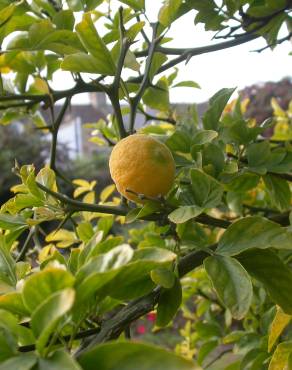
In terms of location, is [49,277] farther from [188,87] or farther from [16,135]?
[16,135]

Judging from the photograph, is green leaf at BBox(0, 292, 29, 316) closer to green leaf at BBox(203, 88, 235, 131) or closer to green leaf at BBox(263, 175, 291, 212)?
green leaf at BBox(203, 88, 235, 131)

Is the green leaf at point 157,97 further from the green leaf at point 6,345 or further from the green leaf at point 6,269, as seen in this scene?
the green leaf at point 6,345

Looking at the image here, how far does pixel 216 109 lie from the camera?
665 mm

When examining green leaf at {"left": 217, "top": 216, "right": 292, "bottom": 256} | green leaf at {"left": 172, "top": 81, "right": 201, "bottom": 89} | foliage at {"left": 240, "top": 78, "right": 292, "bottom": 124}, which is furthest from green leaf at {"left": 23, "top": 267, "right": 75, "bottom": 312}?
foliage at {"left": 240, "top": 78, "right": 292, "bottom": 124}

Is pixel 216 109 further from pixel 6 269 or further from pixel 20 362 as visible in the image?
pixel 20 362

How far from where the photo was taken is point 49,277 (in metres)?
0.31

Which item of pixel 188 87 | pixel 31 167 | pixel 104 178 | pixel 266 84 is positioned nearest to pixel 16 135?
pixel 104 178

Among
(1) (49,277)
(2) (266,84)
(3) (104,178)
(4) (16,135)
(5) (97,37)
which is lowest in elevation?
(3) (104,178)

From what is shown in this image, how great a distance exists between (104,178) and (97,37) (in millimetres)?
7771

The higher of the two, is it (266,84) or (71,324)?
(71,324)

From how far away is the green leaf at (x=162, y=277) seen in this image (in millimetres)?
407

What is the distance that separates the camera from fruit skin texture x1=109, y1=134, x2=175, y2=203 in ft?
1.68

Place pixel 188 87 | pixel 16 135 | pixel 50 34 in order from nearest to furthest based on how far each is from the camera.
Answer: pixel 50 34, pixel 188 87, pixel 16 135

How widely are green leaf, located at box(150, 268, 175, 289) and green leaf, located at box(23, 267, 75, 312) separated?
108mm
